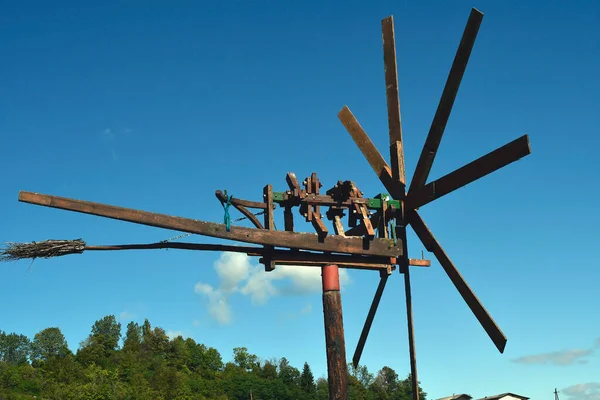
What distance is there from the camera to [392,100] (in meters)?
10.8

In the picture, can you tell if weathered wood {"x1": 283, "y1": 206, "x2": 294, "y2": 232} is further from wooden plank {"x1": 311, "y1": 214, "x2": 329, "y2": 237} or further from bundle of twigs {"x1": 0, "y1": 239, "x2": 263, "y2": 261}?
bundle of twigs {"x1": 0, "y1": 239, "x2": 263, "y2": 261}

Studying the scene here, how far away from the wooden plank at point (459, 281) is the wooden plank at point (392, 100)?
70cm

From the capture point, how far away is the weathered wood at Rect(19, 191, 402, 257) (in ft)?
26.9

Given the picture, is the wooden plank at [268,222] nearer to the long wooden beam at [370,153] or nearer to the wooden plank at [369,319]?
the wooden plank at [369,319]

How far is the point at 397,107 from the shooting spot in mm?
10734

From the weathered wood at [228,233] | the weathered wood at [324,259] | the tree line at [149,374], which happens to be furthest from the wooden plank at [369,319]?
the tree line at [149,374]

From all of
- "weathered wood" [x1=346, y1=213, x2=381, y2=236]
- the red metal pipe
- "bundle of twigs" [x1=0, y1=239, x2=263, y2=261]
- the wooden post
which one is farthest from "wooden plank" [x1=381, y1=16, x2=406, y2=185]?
"bundle of twigs" [x1=0, y1=239, x2=263, y2=261]

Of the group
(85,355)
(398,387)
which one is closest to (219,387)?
(85,355)

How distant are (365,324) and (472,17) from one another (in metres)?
4.85

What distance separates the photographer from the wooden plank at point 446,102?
9156 millimetres

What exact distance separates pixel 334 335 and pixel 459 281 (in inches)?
78.2

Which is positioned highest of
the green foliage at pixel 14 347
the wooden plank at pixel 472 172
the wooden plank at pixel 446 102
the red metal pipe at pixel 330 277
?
the green foliage at pixel 14 347

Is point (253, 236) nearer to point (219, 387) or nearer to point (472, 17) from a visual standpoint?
point (472, 17)

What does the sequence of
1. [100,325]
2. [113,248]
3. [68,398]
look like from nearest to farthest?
[113,248]
[68,398]
[100,325]
